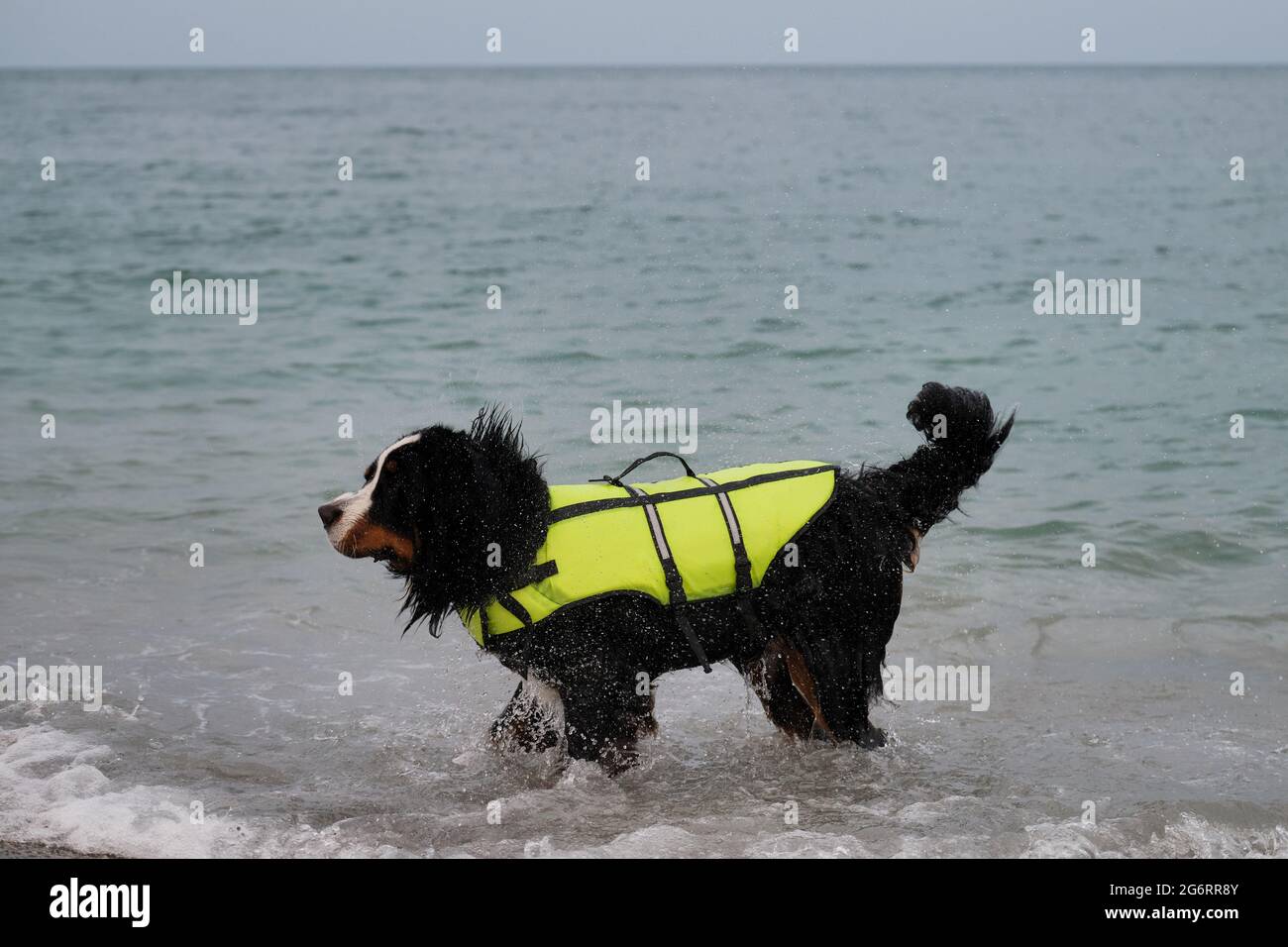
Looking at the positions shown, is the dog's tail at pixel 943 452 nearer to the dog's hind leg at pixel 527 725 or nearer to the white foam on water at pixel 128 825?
the dog's hind leg at pixel 527 725

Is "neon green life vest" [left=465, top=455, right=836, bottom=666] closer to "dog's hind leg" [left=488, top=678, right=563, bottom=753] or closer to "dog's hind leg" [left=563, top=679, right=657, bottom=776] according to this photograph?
"dog's hind leg" [left=563, top=679, right=657, bottom=776]

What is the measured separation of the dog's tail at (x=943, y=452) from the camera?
5051mm

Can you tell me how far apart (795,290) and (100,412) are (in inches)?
306

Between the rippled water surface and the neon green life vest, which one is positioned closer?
the neon green life vest

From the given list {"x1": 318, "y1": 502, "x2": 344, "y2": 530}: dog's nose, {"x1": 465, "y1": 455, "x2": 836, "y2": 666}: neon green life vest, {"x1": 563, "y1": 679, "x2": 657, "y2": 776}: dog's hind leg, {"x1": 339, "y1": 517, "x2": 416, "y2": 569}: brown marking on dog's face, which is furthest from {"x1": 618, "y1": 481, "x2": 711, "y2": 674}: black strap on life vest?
{"x1": 318, "y1": 502, "x2": 344, "y2": 530}: dog's nose

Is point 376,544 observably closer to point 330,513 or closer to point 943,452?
point 330,513

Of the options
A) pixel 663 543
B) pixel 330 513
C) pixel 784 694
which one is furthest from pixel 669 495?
pixel 330 513

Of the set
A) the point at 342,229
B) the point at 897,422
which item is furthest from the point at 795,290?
the point at 342,229

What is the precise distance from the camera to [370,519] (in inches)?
187

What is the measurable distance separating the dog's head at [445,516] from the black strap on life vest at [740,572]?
695mm

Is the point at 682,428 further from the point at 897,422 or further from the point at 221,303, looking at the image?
the point at 221,303

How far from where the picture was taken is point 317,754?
5.89 m

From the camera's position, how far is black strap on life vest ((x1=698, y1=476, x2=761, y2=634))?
5.04m

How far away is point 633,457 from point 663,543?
4752 millimetres
